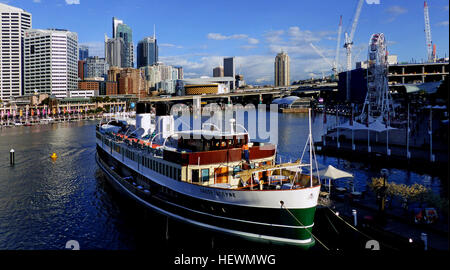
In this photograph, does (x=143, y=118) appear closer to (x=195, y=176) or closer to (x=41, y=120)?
(x=195, y=176)

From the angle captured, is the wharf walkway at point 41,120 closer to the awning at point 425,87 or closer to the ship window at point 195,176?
the ship window at point 195,176

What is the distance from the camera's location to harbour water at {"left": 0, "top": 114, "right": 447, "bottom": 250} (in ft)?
61.3

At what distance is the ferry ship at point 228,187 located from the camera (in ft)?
49.4

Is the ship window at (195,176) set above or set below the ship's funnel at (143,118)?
below

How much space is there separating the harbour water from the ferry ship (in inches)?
45.0

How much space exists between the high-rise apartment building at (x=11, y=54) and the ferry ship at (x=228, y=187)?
16281 centimetres

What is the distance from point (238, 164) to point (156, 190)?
19.1ft

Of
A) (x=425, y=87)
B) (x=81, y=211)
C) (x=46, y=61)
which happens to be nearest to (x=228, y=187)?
(x=81, y=211)

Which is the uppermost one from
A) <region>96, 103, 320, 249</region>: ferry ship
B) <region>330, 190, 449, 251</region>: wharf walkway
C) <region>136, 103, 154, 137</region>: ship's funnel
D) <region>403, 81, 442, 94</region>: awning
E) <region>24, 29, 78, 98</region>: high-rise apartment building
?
<region>24, 29, 78, 98</region>: high-rise apartment building

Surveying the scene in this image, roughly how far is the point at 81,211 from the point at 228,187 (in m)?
12.5

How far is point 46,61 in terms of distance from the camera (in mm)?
161750

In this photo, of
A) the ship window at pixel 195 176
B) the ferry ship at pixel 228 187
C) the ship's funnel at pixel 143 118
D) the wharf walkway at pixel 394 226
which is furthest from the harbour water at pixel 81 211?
the ship's funnel at pixel 143 118

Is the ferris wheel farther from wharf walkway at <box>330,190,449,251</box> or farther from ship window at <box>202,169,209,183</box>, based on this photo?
ship window at <box>202,169,209,183</box>

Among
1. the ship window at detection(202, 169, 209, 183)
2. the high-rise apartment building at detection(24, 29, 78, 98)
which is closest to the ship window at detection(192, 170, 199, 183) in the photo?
the ship window at detection(202, 169, 209, 183)
